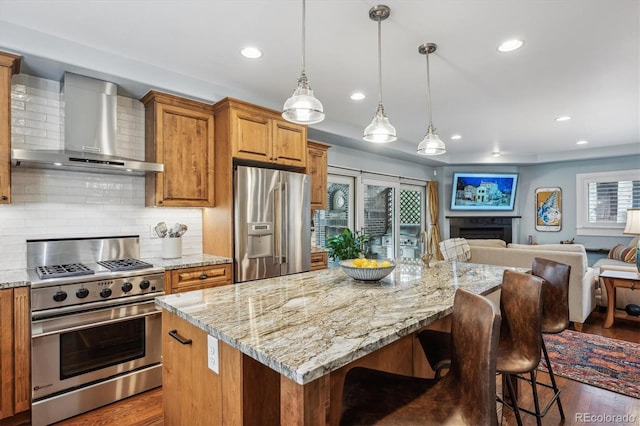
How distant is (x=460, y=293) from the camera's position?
1.33 meters

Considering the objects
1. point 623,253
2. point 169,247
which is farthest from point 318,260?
point 623,253

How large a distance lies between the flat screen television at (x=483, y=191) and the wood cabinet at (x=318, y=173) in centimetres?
397

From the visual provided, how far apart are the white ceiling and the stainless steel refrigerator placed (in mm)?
934

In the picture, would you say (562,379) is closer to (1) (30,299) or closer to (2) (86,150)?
(1) (30,299)

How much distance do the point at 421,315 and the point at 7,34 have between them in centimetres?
305

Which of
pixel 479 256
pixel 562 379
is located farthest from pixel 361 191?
pixel 562 379

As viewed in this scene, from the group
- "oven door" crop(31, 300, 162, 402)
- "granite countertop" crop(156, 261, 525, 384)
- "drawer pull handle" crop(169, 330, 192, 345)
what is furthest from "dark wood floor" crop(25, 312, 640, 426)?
"drawer pull handle" crop(169, 330, 192, 345)

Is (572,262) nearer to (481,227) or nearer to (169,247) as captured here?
(481,227)

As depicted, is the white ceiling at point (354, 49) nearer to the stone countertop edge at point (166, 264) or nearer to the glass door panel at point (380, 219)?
the stone countertop edge at point (166, 264)

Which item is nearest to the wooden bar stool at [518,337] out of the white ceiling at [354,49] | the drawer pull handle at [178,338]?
the drawer pull handle at [178,338]

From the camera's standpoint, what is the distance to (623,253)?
5598mm

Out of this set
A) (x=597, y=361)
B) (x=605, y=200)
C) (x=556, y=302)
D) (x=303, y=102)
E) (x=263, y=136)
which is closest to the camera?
(x=303, y=102)

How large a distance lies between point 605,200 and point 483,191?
6.94ft

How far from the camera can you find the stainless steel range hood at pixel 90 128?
8.54ft
